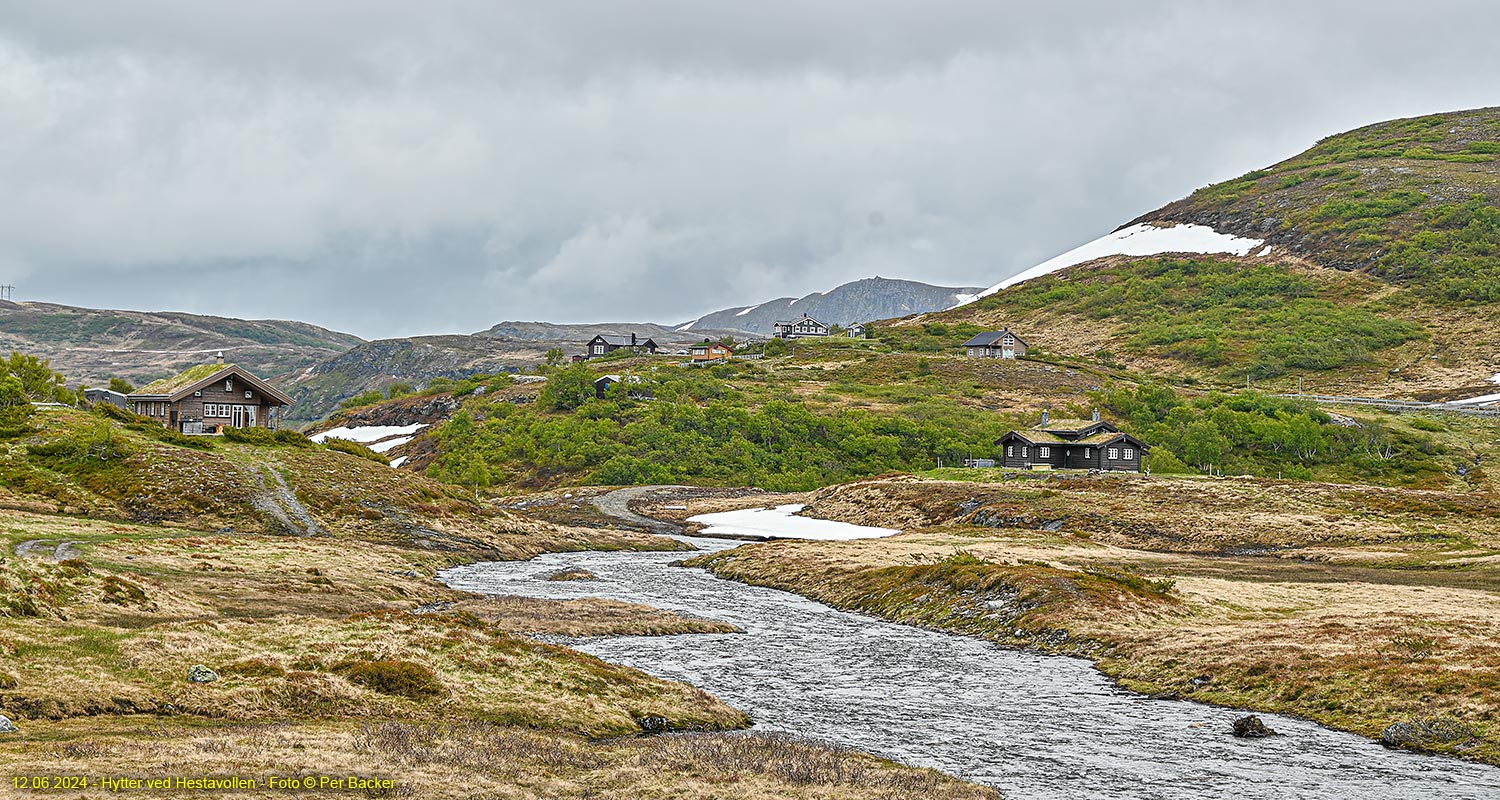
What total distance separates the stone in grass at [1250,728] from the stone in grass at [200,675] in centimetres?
2974

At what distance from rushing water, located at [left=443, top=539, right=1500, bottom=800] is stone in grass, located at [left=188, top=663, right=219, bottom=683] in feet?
50.7

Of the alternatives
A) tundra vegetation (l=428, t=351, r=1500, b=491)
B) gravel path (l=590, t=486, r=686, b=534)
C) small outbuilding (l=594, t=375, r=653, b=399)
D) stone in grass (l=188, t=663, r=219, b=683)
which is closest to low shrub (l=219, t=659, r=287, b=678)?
stone in grass (l=188, t=663, r=219, b=683)

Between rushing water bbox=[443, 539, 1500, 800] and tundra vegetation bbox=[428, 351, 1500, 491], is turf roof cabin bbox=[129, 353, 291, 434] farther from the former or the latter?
rushing water bbox=[443, 539, 1500, 800]

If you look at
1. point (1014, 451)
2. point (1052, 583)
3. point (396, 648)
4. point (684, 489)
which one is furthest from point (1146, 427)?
point (396, 648)

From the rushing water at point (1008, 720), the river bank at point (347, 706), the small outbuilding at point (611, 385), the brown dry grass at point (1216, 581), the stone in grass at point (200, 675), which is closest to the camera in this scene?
the river bank at point (347, 706)

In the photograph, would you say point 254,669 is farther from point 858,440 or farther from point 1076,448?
point 858,440

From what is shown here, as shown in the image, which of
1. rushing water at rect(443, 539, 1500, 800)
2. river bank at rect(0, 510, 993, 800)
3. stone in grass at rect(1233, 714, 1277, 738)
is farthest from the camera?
stone in grass at rect(1233, 714, 1277, 738)

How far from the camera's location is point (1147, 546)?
303 ft

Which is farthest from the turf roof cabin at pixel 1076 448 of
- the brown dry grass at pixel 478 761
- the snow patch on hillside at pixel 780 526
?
the brown dry grass at pixel 478 761

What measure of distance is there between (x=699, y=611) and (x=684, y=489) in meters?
91.8

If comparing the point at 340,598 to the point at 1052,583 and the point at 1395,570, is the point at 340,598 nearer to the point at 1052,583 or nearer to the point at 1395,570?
the point at 1052,583

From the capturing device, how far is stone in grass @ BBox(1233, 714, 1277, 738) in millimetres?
31875

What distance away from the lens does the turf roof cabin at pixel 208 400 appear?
109125 millimetres

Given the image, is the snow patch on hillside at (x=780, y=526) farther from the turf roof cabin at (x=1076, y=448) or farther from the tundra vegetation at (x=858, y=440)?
the tundra vegetation at (x=858, y=440)
